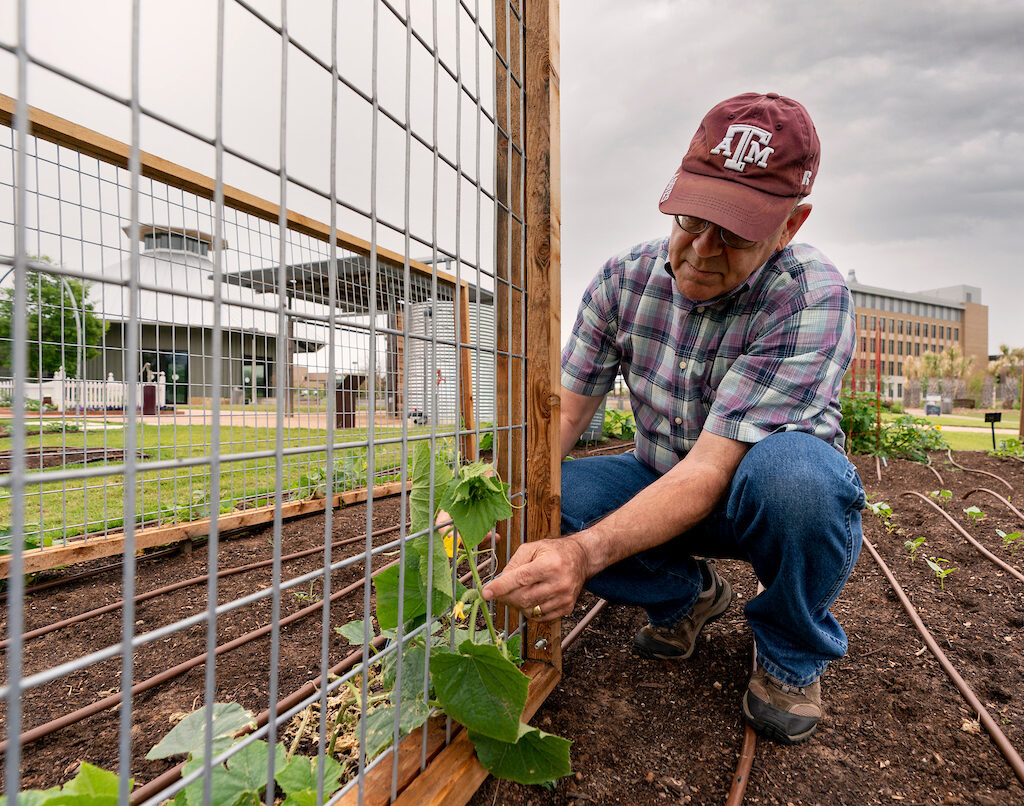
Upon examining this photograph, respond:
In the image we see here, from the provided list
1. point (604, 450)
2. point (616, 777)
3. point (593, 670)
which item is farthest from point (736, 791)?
point (604, 450)

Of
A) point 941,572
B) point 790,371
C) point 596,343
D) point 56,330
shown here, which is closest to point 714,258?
point 790,371

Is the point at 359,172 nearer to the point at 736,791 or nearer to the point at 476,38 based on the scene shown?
the point at 476,38

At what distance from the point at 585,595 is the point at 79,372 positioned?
1.87m

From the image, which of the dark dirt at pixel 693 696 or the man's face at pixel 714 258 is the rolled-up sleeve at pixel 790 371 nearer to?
the man's face at pixel 714 258

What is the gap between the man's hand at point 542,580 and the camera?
34.4 inches

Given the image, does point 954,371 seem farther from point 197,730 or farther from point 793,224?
point 197,730

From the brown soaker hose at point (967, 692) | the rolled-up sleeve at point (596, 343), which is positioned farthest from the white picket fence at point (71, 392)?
the brown soaker hose at point (967, 692)

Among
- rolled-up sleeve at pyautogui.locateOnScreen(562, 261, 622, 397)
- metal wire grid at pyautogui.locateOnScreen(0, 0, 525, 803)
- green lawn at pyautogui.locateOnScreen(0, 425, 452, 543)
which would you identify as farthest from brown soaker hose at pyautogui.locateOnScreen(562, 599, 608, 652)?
green lawn at pyautogui.locateOnScreen(0, 425, 452, 543)

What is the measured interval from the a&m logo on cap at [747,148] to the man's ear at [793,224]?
191mm

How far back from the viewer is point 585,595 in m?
1.86

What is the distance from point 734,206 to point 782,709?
98 cm

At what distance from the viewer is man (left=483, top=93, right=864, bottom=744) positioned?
110 centimetres

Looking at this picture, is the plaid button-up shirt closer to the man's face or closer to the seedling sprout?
the man's face

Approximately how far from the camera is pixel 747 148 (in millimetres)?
1133
